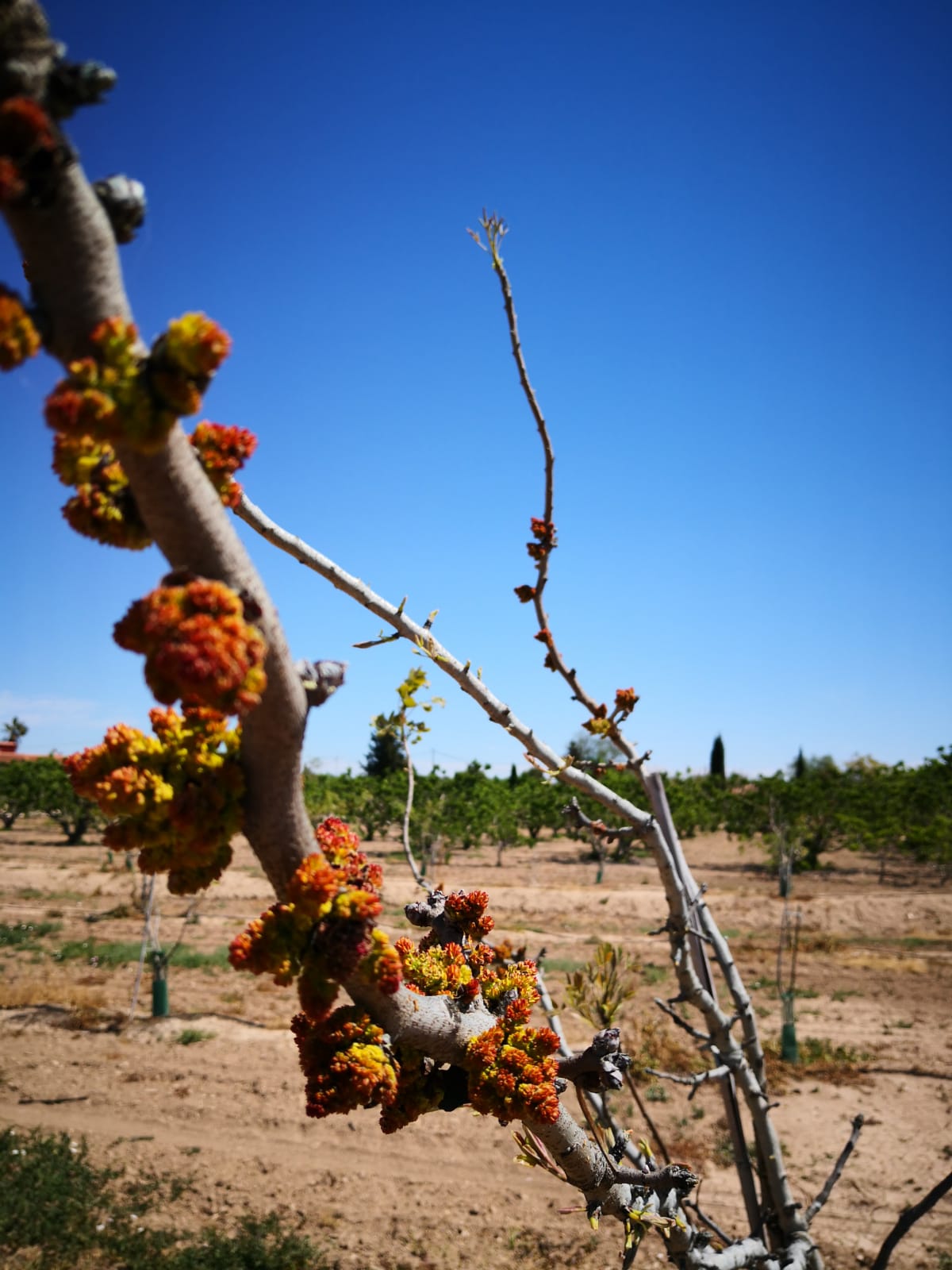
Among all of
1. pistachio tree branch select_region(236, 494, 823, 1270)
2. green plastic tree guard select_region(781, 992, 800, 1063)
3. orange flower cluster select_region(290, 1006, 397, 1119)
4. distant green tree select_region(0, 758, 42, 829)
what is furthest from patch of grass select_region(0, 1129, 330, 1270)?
distant green tree select_region(0, 758, 42, 829)

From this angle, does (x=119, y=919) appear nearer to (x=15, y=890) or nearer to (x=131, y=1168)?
(x=15, y=890)

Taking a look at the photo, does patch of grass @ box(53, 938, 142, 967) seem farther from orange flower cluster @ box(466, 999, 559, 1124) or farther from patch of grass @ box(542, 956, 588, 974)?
orange flower cluster @ box(466, 999, 559, 1124)

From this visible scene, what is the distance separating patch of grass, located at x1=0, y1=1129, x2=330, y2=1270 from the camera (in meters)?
6.06

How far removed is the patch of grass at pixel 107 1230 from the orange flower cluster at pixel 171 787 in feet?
21.6

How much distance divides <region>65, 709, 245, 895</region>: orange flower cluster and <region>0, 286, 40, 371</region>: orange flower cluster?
0.54 m

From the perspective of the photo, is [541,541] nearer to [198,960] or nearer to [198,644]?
[198,644]

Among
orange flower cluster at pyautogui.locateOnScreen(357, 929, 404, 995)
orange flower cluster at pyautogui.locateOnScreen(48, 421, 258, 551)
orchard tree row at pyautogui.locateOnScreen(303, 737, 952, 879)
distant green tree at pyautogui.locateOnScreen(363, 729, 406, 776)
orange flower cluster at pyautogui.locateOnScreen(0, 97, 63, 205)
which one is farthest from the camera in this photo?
distant green tree at pyautogui.locateOnScreen(363, 729, 406, 776)

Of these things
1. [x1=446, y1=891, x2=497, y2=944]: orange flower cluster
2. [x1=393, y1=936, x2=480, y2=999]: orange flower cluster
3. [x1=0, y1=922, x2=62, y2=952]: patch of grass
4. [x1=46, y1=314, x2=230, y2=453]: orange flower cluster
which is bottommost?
[x1=0, y1=922, x2=62, y2=952]: patch of grass

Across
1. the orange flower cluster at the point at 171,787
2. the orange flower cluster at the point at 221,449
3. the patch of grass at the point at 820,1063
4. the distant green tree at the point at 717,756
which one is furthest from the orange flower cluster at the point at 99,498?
the distant green tree at the point at 717,756

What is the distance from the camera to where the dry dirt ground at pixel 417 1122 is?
6.95 m

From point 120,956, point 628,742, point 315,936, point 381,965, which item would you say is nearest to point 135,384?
point 315,936

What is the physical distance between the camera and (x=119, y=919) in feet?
62.6

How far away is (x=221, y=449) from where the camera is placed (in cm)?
116

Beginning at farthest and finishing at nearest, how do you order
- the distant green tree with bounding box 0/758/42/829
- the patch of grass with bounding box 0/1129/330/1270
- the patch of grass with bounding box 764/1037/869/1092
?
the distant green tree with bounding box 0/758/42/829
the patch of grass with bounding box 764/1037/869/1092
the patch of grass with bounding box 0/1129/330/1270
